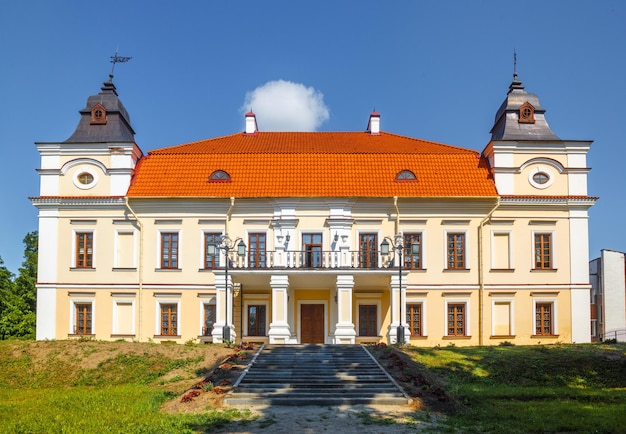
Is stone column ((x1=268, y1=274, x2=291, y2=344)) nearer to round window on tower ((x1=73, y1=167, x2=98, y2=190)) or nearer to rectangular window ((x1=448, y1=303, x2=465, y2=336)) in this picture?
rectangular window ((x1=448, y1=303, x2=465, y2=336))

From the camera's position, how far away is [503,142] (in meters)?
26.6

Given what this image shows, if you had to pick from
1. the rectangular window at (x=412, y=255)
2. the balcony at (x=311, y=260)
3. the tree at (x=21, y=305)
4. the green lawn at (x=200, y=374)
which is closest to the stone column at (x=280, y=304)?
the balcony at (x=311, y=260)

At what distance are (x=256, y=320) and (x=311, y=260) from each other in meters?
3.44

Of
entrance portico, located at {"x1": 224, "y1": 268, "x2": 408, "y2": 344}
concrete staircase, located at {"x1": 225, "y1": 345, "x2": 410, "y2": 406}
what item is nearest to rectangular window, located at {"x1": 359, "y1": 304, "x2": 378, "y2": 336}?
entrance portico, located at {"x1": 224, "y1": 268, "x2": 408, "y2": 344}

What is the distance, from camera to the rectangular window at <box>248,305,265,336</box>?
2608 cm

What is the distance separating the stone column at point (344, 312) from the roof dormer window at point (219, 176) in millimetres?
6648

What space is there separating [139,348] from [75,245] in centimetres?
815

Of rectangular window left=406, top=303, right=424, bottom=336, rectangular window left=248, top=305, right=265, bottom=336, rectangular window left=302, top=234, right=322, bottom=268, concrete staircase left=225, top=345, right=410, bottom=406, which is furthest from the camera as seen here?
rectangular window left=248, top=305, right=265, bottom=336

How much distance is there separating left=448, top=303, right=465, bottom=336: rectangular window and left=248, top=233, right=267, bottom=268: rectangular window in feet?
26.2

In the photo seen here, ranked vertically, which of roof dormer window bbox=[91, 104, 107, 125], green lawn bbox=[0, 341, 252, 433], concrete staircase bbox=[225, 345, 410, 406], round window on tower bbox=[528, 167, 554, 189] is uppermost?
roof dormer window bbox=[91, 104, 107, 125]

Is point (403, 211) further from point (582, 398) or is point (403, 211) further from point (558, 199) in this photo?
point (582, 398)

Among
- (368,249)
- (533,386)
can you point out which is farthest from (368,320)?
(533,386)

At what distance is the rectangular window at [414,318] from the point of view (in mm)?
25844

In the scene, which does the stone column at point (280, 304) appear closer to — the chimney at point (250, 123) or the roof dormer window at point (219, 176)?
the roof dormer window at point (219, 176)
